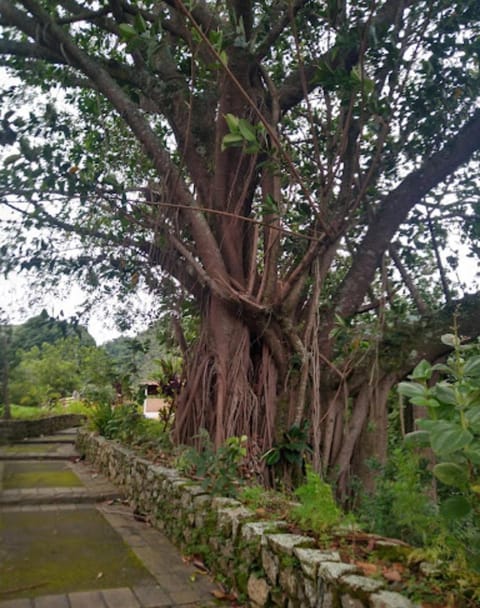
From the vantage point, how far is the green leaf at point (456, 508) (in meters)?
1.83

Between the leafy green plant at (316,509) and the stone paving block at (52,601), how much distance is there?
127cm

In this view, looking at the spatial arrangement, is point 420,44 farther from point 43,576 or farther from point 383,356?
point 43,576

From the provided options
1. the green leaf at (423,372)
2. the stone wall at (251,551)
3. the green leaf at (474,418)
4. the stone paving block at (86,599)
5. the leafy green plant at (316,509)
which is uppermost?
the green leaf at (423,372)

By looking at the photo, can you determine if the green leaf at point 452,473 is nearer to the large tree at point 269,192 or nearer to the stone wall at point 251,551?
the stone wall at point 251,551

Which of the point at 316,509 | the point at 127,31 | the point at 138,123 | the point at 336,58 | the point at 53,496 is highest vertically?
the point at 336,58

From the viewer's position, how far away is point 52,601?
297 cm

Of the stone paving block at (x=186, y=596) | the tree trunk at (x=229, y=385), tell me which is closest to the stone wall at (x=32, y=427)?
the tree trunk at (x=229, y=385)

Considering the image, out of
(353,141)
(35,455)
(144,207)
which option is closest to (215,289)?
(144,207)

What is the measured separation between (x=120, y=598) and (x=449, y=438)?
2.16m

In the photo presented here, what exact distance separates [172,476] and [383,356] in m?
2.14

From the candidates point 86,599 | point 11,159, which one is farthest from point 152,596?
point 11,159

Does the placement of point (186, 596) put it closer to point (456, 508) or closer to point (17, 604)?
point (17, 604)

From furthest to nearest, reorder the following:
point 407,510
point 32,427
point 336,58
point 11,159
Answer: point 32,427 < point 336,58 < point 11,159 < point 407,510

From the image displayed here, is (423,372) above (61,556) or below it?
above
